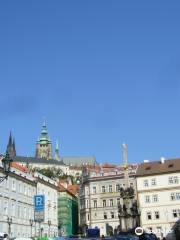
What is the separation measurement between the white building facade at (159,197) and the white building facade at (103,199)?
27.5 feet

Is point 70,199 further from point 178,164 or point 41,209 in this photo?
point 41,209

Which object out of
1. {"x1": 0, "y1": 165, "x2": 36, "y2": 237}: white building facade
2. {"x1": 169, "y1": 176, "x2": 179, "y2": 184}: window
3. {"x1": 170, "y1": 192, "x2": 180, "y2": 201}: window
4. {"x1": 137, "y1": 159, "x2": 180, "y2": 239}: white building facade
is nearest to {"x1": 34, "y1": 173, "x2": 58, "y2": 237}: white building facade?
{"x1": 0, "y1": 165, "x2": 36, "y2": 237}: white building facade

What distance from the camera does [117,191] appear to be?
89.8 meters

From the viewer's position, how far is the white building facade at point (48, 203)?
7700 cm

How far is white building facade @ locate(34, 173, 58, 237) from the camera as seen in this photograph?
253 feet

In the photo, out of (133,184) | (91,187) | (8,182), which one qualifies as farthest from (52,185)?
(8,182)

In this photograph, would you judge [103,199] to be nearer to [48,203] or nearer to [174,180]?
[48,203]

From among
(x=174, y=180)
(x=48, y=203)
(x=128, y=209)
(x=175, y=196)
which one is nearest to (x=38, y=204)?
(x=128, y=209)

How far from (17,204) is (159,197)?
28.1 metres

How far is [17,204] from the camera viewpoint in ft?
213

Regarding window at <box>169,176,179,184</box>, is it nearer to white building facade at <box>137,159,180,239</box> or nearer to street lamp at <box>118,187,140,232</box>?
white building facade at <box>137,159,180,239</box>

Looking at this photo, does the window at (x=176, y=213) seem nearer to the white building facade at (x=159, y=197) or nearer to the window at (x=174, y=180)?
the white building facade at (x=159, y=197)

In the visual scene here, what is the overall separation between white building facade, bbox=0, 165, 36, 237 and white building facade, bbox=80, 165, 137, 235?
20.2 meters

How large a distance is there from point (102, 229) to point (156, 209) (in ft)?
53.4
